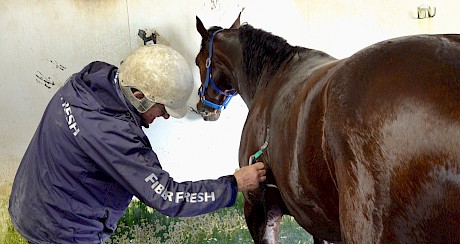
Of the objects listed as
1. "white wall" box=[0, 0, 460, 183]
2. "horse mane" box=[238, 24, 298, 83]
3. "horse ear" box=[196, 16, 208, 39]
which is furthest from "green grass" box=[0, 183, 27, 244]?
"horse mane" box=[238, 24, 298, 83]

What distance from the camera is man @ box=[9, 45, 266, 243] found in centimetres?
189

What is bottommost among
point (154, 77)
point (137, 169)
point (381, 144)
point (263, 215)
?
point (263, 215)

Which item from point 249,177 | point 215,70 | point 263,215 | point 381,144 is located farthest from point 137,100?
point 215,70

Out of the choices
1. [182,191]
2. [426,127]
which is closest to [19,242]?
[182,191]

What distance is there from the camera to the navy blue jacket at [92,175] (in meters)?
1.88

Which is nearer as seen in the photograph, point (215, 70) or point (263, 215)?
point (263, 215)

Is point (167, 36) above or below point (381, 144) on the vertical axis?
above

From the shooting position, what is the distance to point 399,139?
1.32m

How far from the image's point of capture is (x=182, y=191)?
1.91 meters

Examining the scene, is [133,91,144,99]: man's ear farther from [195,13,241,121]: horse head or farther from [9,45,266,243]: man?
[195,13,241,121]: horse head

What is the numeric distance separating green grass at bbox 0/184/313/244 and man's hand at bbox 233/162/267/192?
65.0 inches

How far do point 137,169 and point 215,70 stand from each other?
59.4 inches

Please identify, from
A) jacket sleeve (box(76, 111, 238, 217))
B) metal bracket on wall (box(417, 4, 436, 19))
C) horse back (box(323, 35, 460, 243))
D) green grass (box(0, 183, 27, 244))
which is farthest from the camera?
metal bracket on wall (box(417, 4, 436, 19))

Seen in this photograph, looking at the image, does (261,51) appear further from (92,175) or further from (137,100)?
(92,175)
